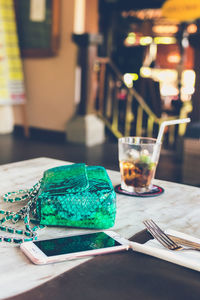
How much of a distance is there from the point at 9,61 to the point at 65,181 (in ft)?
14.2

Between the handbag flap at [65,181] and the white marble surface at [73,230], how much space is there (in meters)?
0.08

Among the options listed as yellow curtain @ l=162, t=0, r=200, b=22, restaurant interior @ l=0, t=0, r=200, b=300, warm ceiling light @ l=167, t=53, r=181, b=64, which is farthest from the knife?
warm ceiling light @ l=167, t=53, r=181, b=64

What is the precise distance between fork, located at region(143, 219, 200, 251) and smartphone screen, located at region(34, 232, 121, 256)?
8 centimetres

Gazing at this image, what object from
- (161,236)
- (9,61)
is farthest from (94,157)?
(161,236)

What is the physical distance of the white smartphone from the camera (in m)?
0.65

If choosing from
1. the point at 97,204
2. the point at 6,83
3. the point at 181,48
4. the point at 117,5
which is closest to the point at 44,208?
the point at 97,204

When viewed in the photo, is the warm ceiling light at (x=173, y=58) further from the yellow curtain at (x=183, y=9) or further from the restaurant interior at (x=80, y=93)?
the yellow curtain at (x=183, y=9)

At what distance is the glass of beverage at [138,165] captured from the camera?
1062 mm

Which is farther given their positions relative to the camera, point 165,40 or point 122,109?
point 165,40

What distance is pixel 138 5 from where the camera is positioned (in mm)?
5828

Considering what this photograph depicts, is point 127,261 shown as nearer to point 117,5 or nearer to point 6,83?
point 6,83

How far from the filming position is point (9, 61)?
485 cm

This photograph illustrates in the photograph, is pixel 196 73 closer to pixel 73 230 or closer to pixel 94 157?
pixel 94 157

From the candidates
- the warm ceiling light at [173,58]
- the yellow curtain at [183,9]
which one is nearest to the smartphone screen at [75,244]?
the yellow curtain at [183,9]
